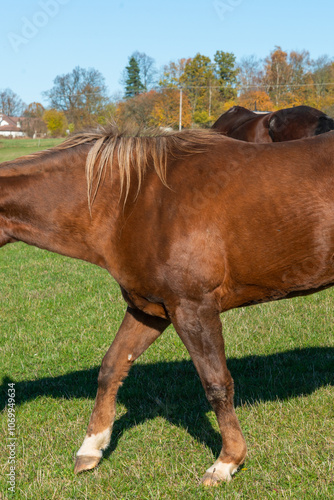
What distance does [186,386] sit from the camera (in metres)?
4.53

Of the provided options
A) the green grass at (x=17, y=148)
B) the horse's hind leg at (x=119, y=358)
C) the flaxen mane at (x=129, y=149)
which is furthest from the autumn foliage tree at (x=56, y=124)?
the horse's hind leg at (x=119, y=358)

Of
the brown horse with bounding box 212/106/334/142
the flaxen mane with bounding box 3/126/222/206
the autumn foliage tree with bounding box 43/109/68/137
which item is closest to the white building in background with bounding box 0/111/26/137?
the autumn foliage tree with bounding box 43/109/68/137

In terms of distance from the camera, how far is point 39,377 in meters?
4.87

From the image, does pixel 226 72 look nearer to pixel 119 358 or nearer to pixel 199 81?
pixel 199 81

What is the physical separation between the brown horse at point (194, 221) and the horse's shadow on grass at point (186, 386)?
851 millimetres

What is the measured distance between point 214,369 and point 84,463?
43.7 inches

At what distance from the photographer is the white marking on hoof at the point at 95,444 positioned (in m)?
3.39

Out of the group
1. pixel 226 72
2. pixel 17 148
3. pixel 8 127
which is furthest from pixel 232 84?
pixel 8 127

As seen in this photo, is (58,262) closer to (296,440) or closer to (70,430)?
(70,430)

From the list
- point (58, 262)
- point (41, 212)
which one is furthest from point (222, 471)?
point (58, 262)

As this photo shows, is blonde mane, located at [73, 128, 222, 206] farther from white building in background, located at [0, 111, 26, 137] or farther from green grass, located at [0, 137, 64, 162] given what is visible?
white building in background, located at [0, 111, 26, 137]

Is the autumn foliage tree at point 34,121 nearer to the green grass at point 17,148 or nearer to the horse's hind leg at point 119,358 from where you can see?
the green grass at point 17,148

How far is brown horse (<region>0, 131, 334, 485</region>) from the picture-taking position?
2.99 m

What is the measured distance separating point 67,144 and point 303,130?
585 cm
